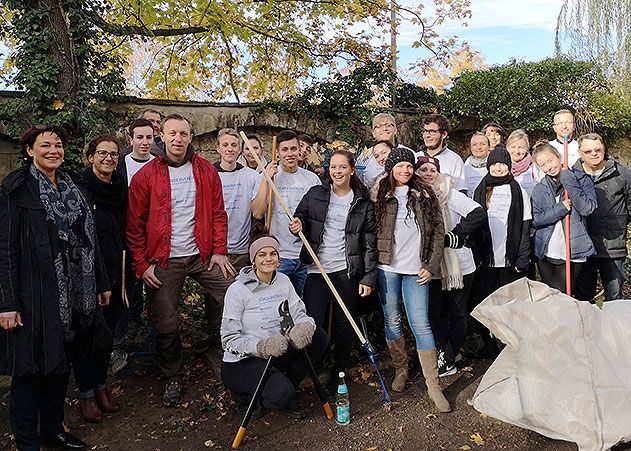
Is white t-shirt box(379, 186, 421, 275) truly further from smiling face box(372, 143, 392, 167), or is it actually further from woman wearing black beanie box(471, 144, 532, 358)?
woman wearing black beanie box(471, 144, 532, 358)

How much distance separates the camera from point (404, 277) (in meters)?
4.04

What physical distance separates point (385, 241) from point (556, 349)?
1345 millimetres

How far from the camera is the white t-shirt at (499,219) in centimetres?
452

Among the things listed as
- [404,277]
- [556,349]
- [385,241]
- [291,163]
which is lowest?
[556,349]

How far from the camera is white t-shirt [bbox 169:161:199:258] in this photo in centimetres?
401

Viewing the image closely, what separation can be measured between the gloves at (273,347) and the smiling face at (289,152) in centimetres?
149

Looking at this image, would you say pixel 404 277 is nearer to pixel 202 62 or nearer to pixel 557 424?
pixel 557 424

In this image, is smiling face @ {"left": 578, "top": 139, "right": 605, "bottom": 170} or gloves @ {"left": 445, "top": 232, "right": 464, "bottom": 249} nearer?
gloves @ {"left": 445, "top": 232, "right": 464, "bottom": 249}

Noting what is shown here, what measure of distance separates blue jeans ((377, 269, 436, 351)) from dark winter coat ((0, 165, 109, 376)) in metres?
2.17

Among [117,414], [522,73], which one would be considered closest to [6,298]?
[117,414]

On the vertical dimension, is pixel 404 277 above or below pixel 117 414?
above

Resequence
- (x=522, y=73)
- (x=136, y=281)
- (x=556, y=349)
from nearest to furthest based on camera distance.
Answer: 1. (x=556, y=349)
2. (x=136, y=281)
3. (x=522, y=73)

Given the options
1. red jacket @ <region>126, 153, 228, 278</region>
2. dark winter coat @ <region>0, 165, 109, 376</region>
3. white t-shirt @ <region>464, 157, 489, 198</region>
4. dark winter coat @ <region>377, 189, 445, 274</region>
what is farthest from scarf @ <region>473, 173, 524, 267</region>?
dark winter coat @ <region>0, 165, 109, 376</region>

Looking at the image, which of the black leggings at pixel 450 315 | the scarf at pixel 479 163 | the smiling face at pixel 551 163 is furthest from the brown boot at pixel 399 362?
the scarf at pixel 479 163
